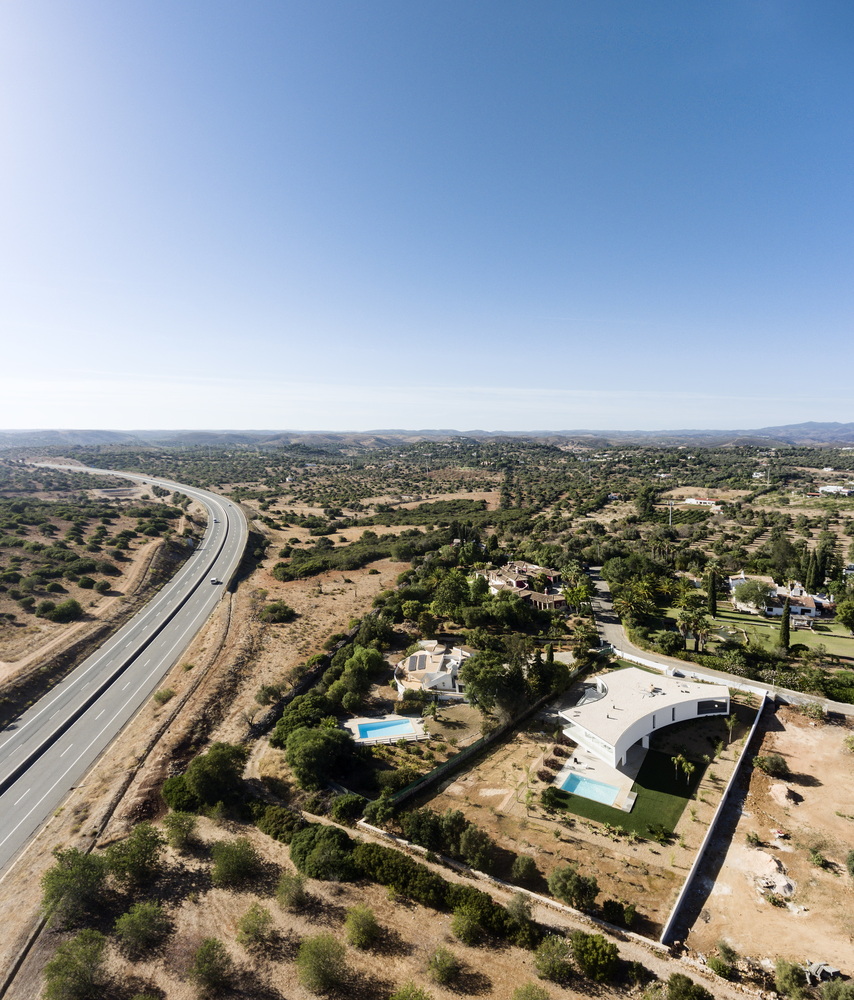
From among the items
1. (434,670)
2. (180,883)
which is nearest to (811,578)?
(434,670)

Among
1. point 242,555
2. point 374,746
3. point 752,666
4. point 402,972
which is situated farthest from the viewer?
point 242,555

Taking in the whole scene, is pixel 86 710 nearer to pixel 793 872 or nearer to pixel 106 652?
pixel 106 652

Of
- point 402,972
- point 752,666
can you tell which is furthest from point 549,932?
point 752,666

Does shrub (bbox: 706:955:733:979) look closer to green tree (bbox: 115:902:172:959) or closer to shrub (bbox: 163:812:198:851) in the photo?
green tree (bbox: 115:902:172:959)

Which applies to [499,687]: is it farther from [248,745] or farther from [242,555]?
[242,555]

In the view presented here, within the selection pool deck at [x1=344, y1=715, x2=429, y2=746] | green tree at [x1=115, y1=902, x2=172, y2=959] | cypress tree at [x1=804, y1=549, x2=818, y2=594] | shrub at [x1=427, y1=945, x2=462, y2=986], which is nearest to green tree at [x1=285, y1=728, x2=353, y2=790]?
pool deck at [x1=344, y1=715, x2=429, y2=746]

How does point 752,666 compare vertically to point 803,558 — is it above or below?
below
